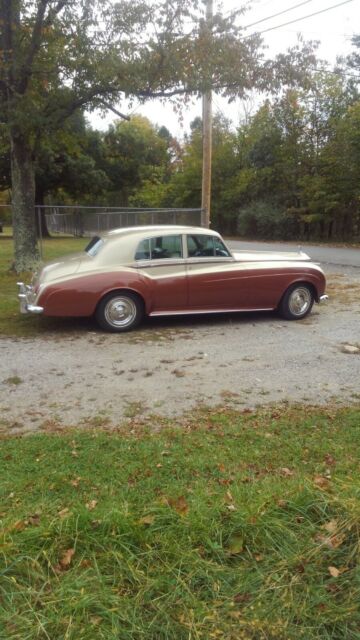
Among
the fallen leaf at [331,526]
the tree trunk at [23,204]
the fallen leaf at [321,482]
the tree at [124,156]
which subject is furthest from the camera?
the tree at [124,156]

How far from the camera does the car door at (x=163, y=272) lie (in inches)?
280

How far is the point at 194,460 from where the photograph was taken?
3432 mm

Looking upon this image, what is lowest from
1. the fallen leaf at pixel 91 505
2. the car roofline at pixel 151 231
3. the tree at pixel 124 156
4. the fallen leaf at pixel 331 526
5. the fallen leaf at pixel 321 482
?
the fallen leaf at pixel 91 505

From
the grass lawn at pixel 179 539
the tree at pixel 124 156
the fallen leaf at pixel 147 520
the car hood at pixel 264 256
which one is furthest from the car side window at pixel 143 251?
the tree at pixel 124 156

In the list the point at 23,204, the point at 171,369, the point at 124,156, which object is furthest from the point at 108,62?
the point at 124,156

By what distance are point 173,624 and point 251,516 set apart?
29.1 inches

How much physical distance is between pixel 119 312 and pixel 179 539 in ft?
15.6

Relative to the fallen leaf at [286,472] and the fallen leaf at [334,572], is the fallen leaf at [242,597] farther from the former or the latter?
the fallen leaf at [286,472]

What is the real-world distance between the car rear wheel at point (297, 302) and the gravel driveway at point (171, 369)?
20cm

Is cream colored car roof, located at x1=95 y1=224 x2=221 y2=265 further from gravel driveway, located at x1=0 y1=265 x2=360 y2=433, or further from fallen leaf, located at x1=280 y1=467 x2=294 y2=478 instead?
fallen leaf, located at x1=280 y1=467 x2=294 y2=478

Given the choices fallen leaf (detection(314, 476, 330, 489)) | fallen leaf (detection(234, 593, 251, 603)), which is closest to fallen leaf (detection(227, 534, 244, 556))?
fallen leaf (detection(234, 593, 251, 603))

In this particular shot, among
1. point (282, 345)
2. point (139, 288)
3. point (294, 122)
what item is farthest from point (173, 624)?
point (294, 122)

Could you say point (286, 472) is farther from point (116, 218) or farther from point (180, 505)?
point (116, 218)

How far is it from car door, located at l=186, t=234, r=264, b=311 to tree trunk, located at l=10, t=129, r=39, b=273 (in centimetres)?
610
